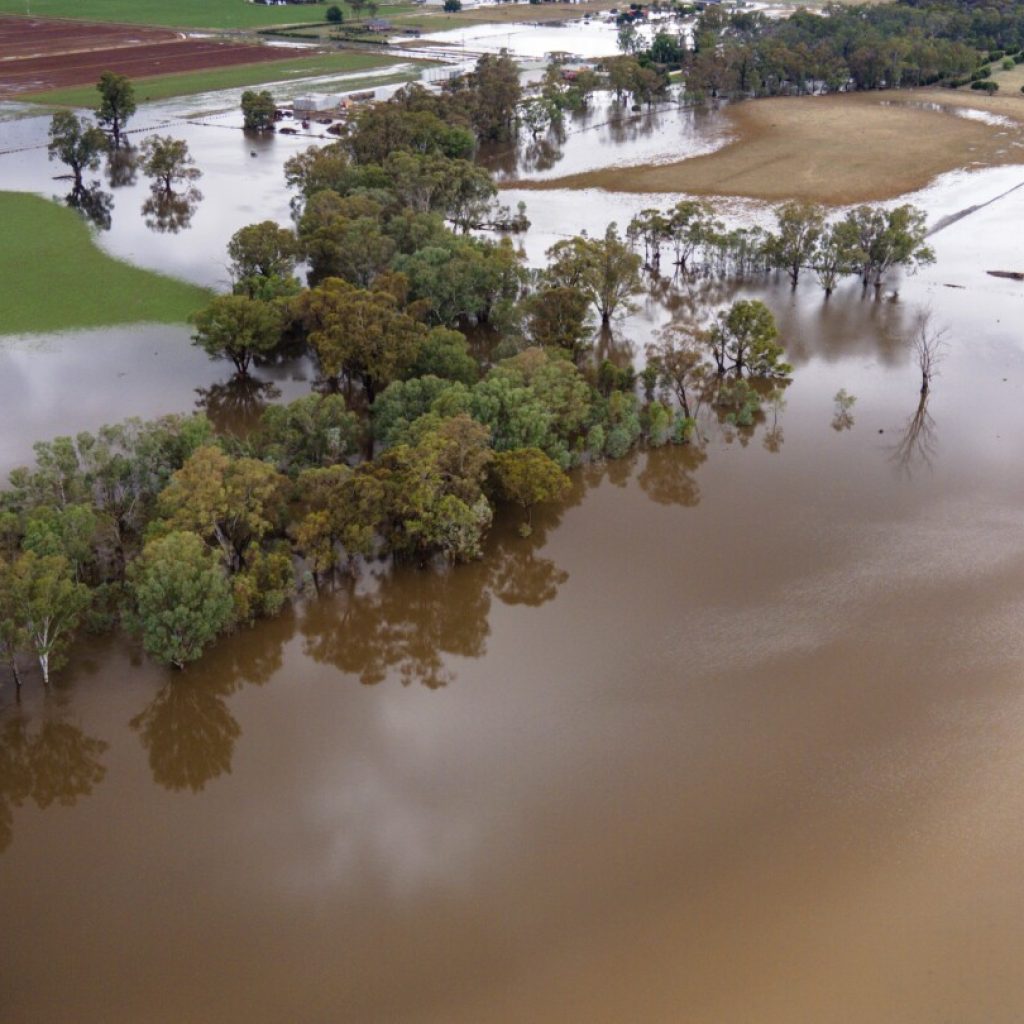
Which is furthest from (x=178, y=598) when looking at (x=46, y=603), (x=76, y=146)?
(x=76, y=146)

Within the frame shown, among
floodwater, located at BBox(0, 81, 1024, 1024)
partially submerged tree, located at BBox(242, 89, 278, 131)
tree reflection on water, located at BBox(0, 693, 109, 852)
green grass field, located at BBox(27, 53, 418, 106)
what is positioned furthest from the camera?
green grass field, located at BBox(27, 53, 418, 106)


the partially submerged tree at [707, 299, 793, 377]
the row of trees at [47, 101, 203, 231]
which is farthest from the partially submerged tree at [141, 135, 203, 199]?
the partially submerged tree at [707, 299, 793, 377]

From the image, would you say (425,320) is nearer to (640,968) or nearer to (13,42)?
(640,968)

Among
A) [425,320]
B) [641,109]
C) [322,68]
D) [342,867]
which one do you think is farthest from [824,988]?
[322,68]

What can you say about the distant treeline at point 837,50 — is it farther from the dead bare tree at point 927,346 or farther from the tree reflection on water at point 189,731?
the tree reflection on water at point 189,731

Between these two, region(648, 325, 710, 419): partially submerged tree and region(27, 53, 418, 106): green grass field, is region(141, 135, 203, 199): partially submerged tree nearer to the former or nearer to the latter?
region(27, 53, 418, 106): green grass field
